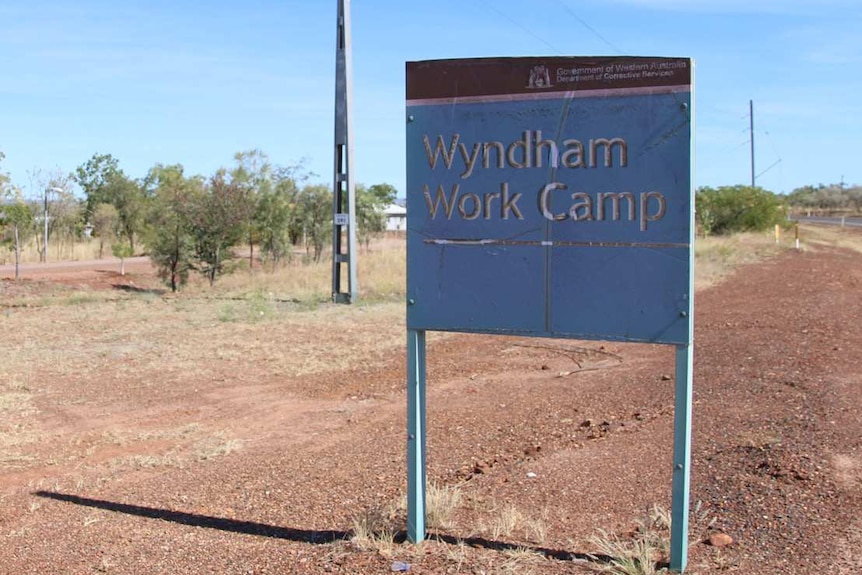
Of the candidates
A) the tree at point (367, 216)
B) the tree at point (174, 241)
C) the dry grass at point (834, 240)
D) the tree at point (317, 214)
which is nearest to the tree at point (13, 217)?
the tree at point (174, 241)

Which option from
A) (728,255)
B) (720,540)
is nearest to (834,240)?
(728,255)

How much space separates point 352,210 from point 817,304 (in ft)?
28.6

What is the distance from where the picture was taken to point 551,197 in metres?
4.15

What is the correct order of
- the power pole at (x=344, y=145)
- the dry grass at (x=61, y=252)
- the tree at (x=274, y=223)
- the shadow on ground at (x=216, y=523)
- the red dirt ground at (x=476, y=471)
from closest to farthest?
the red dirt ground at (x=476, y=471) → the shadow on ground at (x=216, y=523) → the power pole at (x=344, y=145) → the tree at (x=274, y=223) → the dry grass at (x=61, y=252)

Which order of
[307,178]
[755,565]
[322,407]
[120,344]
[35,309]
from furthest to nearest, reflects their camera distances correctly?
1. [307,178]
2. [35,309]
3. [120,344]
4. [322,407]
5. [755,565]

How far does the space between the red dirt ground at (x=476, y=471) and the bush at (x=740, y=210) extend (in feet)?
150

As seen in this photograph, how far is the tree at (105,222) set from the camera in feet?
143

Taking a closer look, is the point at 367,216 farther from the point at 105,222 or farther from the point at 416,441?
the point at 416,441

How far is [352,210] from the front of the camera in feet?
59.2

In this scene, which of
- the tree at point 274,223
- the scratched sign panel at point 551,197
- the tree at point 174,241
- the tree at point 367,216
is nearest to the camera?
the scratched sign panel at point 551,197

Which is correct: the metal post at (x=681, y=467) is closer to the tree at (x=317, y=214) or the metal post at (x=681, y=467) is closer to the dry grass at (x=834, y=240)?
the tree at (x=317, y=214)

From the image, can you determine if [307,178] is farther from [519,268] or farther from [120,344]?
[519,268]

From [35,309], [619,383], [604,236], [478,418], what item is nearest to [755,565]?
[604,236]

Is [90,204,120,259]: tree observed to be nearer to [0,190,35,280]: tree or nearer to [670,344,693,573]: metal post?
[0,190,35,280]: tree
